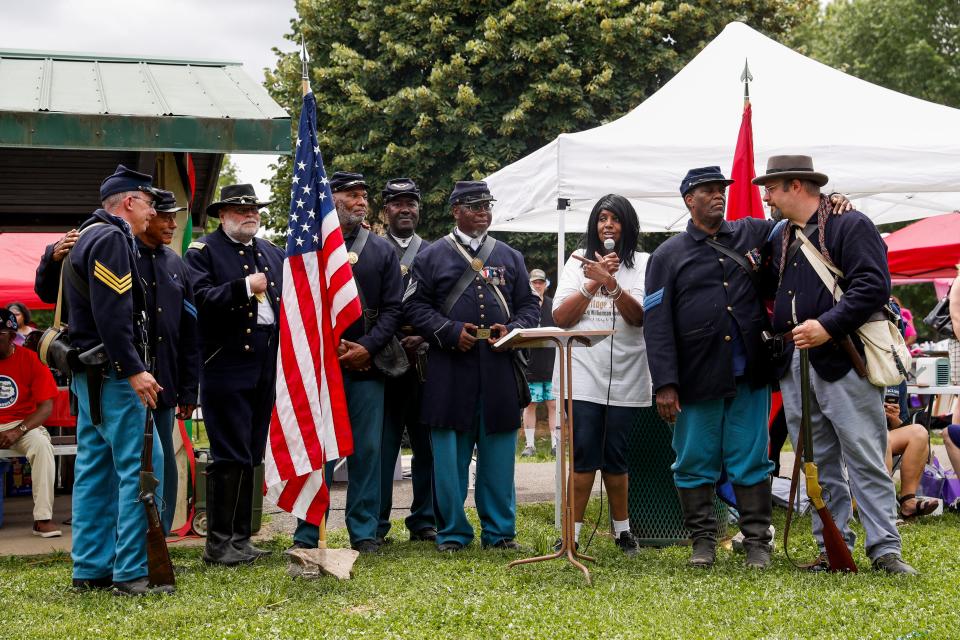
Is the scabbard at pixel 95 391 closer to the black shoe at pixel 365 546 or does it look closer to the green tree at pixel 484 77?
the black shoe at pixel 365 546

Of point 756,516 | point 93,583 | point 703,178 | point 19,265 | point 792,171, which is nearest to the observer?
point 93,583

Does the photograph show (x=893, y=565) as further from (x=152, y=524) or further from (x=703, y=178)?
(x=152, y=524)

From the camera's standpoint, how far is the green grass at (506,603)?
4926 millimetres

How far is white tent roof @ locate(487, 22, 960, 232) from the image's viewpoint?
8234 millimetres

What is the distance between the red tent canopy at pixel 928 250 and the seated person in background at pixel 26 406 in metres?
10.6

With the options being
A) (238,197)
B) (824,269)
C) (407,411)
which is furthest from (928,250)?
(238,197)

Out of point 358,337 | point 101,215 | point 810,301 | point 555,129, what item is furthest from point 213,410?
point 555,129

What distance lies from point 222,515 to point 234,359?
102cm

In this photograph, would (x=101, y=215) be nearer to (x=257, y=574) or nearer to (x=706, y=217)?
(x=257, y=574)

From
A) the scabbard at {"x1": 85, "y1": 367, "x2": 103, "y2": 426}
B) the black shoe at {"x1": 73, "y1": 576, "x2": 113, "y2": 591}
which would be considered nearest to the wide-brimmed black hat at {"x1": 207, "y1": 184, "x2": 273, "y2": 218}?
the scabbard at {"x1": 85, "y1": 367, "x2": 103, "y2": 426}

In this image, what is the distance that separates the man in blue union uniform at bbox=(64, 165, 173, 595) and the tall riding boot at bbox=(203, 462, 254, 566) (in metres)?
0.89

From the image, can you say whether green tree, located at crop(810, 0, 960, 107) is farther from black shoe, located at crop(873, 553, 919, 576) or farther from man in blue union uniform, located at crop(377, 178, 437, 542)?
black shoe, located at crop(873, 553, 919, 576)

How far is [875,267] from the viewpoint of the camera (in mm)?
5895

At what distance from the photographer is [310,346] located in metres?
6.36
